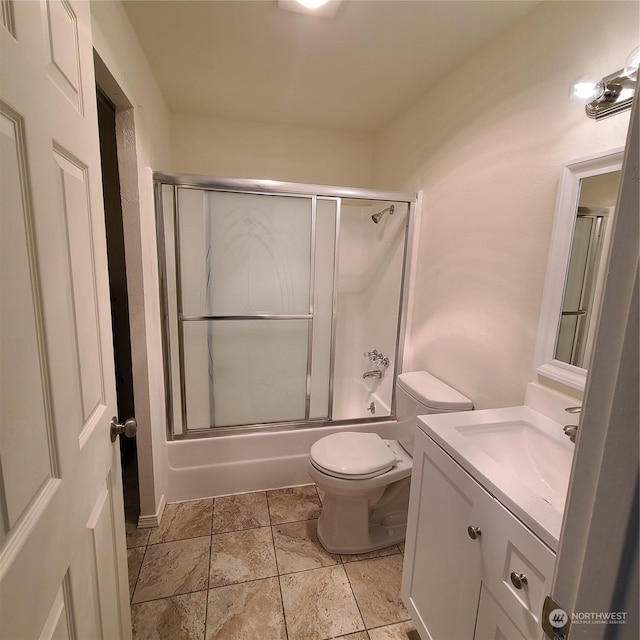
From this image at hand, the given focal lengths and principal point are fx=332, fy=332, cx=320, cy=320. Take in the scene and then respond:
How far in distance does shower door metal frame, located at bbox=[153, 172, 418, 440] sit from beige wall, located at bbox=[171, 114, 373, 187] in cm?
70

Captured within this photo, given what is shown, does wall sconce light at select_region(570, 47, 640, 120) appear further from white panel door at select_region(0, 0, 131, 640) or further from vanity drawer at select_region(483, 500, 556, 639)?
white panel door at select_region(0, 0, 131, 640)

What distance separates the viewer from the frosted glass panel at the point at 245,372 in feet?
6.96

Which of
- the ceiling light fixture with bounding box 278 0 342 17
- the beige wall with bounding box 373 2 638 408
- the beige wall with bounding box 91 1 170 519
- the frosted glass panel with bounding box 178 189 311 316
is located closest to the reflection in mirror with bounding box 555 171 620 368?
the beige wall with bounding box 373 2 638 408

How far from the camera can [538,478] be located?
3.67 feet

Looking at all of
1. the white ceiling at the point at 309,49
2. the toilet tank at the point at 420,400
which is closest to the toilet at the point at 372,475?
the toilet tank at the point at 420,400

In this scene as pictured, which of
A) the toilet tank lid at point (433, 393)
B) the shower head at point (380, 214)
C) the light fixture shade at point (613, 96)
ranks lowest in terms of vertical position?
the toilet tank lid at point (433, 393)

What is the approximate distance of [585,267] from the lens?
1.15 metres

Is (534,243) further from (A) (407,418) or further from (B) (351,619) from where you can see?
(B) (351,619)

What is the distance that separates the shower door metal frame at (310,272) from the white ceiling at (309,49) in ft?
1.83

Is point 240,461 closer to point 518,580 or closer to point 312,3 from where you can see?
point 518,580

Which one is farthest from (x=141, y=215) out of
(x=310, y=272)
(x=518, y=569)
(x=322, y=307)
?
(x=518, y=569)

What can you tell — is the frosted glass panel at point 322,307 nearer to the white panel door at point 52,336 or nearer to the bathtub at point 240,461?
the bathtub at point 240,461

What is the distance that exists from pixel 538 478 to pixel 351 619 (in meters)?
0.96

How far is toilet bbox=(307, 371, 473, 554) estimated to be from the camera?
5.17 feet
